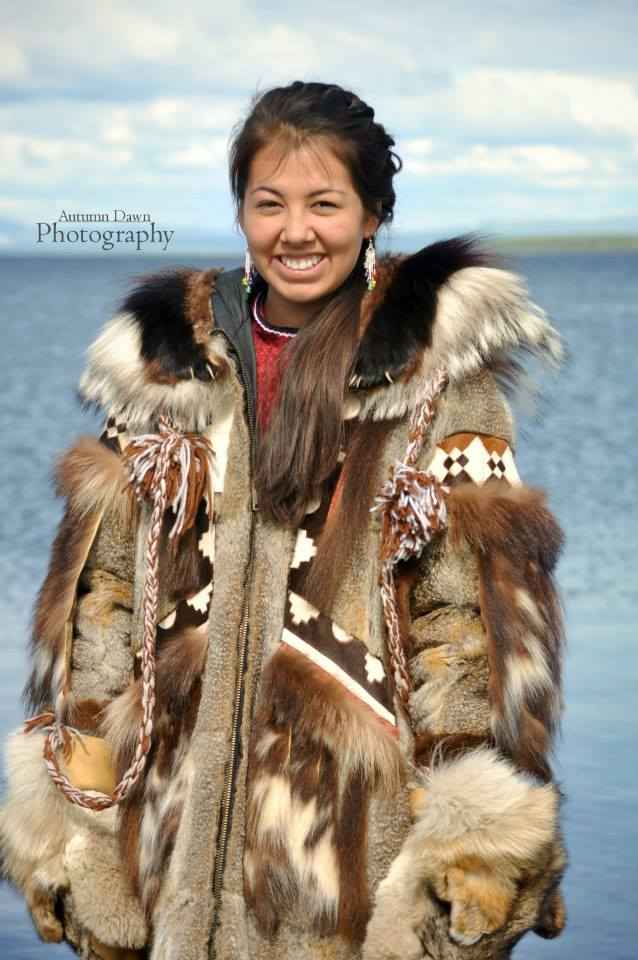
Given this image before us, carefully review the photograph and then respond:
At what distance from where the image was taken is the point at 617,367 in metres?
19.7

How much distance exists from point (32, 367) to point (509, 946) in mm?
17202

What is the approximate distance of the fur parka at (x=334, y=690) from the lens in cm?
258

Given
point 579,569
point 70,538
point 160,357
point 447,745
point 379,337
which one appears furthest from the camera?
point 579,569

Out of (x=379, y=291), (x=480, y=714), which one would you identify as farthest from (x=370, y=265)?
(x=480, y=714)

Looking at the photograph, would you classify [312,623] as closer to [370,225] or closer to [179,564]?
[179,564]

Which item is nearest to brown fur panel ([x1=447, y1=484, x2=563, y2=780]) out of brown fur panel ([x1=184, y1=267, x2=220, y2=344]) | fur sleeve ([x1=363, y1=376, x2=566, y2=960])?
fur sleeve ([x1=363, y1=376, x2=566, y2=960])

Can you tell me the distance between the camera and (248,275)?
2916mm

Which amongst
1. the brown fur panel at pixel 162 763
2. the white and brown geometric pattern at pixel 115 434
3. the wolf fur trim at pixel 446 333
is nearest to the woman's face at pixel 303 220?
the wolf fur trim at pixel 446 333

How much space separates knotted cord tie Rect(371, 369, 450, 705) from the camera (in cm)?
260

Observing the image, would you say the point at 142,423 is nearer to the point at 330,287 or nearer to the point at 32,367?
the point at 330,287

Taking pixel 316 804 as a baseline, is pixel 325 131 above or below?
above

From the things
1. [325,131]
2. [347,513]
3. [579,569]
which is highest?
[325,131]

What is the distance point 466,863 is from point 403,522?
0.48m

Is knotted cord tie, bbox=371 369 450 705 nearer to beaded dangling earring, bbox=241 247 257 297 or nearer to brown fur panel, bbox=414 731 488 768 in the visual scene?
brown fur panel, bbox=414 731 488 768
